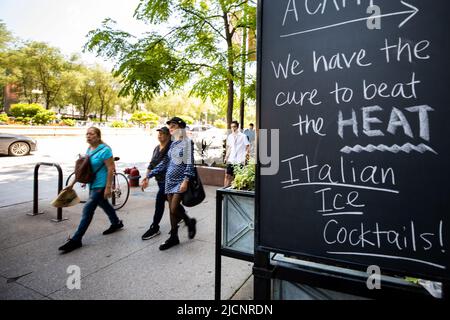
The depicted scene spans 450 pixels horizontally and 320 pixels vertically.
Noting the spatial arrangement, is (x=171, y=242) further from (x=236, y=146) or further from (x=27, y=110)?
(x=27, y=110)

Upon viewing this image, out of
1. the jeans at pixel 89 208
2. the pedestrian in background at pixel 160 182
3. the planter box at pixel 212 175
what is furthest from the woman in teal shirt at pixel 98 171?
the planter box at pixel 212 175

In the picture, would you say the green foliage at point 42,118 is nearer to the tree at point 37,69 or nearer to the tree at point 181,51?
the tree at point 37,69

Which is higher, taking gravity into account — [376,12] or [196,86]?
[196,86]

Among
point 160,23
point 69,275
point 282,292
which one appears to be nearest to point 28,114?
point 160,23

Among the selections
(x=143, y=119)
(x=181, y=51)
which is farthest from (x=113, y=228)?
(x=143, y=119)

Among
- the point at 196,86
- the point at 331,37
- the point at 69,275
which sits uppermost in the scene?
the point at 196,86

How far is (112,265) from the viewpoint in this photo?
3.65m

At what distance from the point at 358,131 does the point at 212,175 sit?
7152 millimetres

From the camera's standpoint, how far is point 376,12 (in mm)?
1690

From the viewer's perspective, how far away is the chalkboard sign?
5.21 ft

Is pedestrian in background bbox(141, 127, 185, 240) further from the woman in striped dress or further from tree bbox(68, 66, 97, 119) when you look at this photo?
tree bbox(68, 66, 97, 119)

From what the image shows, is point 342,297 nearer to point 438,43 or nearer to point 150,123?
point 438,43

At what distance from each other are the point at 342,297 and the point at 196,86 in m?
8.54

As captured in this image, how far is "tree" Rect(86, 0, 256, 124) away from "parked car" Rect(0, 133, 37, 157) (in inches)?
306
